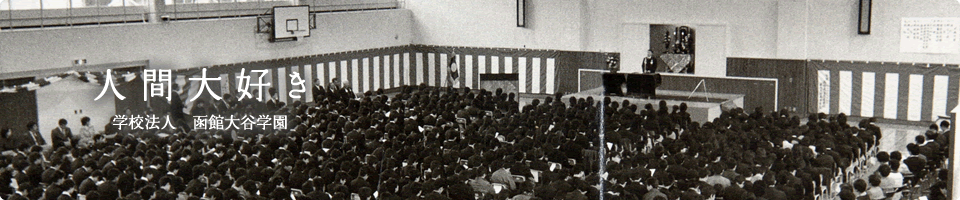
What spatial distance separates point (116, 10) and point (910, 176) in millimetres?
17372

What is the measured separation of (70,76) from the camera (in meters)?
19.6

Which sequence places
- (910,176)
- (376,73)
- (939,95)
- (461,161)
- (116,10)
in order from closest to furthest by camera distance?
(910,176) < (461,161) < (939,95) < (116,10) < (376,73)

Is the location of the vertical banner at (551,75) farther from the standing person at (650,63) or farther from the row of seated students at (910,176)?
the row of seated students at (910,176)

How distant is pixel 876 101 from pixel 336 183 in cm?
1565

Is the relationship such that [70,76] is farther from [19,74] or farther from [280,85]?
[280,85]

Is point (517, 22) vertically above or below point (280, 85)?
above

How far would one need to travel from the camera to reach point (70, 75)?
1958cm

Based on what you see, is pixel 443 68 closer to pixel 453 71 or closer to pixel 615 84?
pixel 453 71

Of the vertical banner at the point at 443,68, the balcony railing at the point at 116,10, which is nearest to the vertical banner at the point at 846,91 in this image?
the vertical banner at the point at 443,68

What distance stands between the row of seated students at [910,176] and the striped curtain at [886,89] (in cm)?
800

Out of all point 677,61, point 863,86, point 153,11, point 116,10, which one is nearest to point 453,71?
point 677,61

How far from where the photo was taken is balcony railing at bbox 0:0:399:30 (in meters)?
19.2

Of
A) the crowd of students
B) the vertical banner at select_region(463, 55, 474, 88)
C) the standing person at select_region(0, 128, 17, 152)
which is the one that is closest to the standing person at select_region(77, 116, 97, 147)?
the standing person at select_region(0, 128, 17, 152)

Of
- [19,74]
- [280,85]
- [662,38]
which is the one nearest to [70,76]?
[19,74]
